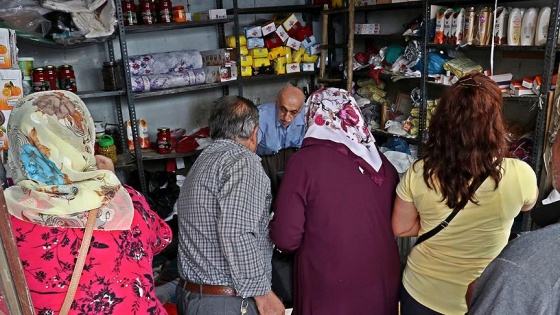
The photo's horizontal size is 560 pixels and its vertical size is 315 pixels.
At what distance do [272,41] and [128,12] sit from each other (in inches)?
48.8

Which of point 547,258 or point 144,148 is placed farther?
point 144,148

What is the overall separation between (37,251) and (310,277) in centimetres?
92

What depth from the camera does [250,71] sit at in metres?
3.86

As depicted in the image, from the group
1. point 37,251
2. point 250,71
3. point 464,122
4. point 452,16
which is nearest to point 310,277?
point 464,122

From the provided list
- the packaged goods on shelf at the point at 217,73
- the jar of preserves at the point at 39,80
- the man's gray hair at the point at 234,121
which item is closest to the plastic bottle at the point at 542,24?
the man's gray hair at the point at 234,121

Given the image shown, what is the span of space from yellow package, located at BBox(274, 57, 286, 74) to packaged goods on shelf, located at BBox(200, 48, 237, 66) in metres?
0.40

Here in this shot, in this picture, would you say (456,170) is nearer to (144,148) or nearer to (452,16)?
(452,16)

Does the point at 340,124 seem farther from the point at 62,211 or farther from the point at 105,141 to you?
the point at 105,141

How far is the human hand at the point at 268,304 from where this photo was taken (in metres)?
1.59

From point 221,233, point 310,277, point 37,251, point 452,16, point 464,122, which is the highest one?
point 452,16

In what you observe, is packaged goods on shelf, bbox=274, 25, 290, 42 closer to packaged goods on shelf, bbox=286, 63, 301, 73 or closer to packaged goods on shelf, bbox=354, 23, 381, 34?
packaged goods on shelf, bbox=286, 63, 301, 73

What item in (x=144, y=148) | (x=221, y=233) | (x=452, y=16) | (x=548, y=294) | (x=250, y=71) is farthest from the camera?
(x=250, y=71)

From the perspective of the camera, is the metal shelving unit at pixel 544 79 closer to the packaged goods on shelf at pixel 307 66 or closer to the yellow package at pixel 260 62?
the packaged goods on shelf at pixel 307 66

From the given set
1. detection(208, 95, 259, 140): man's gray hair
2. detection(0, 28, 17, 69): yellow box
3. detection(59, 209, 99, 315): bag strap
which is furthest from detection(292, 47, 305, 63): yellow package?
detection(59, 209, 99, 315): bag strap
